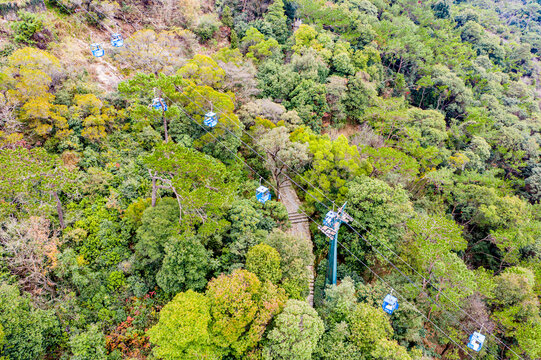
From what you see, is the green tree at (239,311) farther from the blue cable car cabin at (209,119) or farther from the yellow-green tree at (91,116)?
the yellow-green tree at (91,116)

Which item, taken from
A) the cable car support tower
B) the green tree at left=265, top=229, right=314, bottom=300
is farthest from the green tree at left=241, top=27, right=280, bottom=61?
the green tree at left=265, top=229, right=314, bottom=300

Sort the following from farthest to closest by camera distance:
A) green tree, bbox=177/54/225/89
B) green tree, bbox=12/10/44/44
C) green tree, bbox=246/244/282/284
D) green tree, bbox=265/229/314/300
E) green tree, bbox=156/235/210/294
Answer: green tree, bbox=177/54/225/89 → green tree, bbox=12/10/44/44 → green tree, bbox=265/229/314/300 → green tree, bbox=246/244/282/284 → green tree, bbox=156/235/210/294

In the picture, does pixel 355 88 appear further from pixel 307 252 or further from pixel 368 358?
pixel 368 358

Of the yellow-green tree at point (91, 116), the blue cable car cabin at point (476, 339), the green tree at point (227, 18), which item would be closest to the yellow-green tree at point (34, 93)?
the yellow-green tree at point (91, 116)

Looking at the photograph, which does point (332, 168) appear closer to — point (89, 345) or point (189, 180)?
point (189, 180)

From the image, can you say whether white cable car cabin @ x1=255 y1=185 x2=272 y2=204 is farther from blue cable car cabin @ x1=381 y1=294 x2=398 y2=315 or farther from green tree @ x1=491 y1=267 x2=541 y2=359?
green tree @ x1=491 y1=267 x2=541 y2=359

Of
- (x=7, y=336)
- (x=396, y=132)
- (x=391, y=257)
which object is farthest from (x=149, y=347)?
(x=396, y=132)
